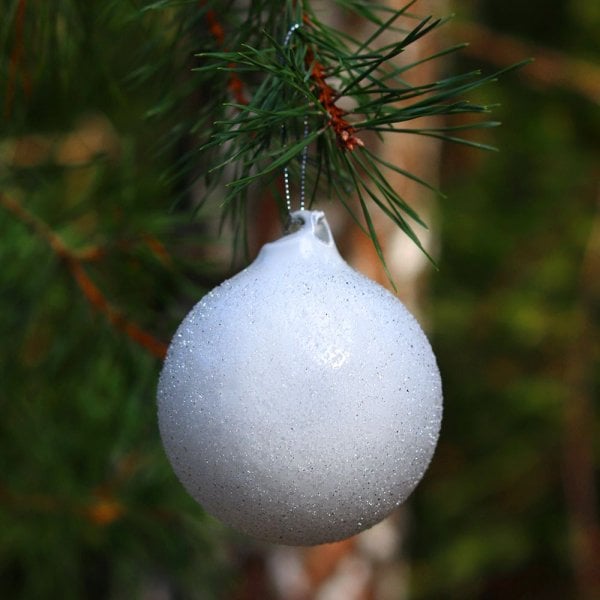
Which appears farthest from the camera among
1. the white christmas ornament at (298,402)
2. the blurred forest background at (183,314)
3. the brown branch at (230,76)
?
the blurred forest background at (183,314)

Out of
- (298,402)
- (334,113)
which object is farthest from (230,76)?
(298,402)

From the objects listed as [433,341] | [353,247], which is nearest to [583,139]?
[433,341]

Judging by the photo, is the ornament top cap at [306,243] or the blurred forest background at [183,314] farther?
the blurred forest background at [183,314]

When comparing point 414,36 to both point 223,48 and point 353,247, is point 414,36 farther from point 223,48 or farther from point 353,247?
point 353,247

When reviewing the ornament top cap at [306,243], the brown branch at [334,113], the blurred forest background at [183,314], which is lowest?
the blurred forest background at [183,314]

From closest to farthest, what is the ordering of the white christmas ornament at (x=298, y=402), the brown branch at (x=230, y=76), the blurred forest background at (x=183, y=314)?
1. the white christmas ornament at (x=298, y=402)
2. the brown branch at (x=230, y=76)
3. the blurred forest background at (x=183, y=314)

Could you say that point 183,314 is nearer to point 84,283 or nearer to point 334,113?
point 84,283

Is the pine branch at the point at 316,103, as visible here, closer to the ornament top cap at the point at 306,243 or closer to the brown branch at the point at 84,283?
the ornament top cap at the point at 306,243

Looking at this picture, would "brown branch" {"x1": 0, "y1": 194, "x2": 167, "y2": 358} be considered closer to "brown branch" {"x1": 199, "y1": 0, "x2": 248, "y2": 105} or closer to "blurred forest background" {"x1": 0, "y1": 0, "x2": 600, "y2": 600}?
"blurred forest background" {"x1": 0, "y1": 0, "x2": 600, "y2": 600}

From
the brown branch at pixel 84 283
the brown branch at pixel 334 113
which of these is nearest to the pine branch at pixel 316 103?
the brown branch at pixel 334 113
